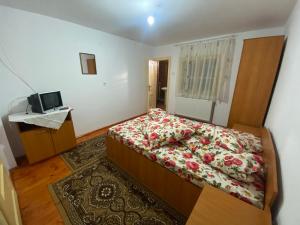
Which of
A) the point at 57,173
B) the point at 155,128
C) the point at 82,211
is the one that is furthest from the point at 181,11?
the point at 57,173

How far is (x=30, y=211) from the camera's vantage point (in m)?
1.44

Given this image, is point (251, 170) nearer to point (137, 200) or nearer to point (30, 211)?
point (137, 200)

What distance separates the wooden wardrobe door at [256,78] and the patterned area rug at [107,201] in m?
2.10

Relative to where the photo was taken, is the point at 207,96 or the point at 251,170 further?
the point at 207,96

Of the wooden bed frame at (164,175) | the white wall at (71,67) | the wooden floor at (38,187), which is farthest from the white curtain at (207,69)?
the wooden floor at (38,187)

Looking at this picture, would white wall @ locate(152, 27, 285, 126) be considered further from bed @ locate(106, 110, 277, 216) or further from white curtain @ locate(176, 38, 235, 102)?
bed @ locate(106, 110, 277, 216)

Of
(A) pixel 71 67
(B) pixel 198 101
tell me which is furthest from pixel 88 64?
(B) pixel 198 101

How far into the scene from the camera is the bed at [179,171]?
1.03m

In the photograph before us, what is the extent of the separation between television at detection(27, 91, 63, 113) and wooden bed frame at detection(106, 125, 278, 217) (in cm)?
122

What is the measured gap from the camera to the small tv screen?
7.19ft

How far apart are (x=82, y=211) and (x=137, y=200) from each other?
623mm

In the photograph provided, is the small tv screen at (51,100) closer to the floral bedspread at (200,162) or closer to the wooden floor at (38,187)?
the wooden floor at (38,187)

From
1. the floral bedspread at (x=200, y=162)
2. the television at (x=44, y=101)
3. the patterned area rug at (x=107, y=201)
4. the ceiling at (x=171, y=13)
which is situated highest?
the ceiling at (x=171, y=13)

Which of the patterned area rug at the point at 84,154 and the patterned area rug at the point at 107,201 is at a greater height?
the patterned area rug at the point at 84,154
